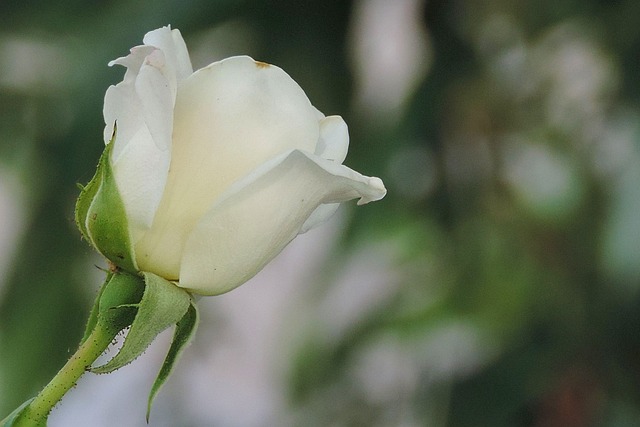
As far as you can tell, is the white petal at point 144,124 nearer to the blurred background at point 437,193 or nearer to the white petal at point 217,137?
the white petal at point 217,137

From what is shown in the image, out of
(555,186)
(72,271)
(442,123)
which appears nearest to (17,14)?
(72,271)

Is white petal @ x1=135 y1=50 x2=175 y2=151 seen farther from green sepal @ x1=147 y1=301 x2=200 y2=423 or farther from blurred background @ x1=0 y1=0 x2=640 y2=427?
blurred background @ x1=0 y1=0 x2=640 y2=427

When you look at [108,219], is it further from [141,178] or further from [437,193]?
[437,193]

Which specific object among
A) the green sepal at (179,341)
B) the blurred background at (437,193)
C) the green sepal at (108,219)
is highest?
the green sepal at (108,219)

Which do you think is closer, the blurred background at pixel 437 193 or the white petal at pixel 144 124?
the white petal at pixel 144 124

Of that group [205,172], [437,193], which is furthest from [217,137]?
[437,193]

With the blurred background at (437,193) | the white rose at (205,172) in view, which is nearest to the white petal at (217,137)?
the white rose at (205,172)

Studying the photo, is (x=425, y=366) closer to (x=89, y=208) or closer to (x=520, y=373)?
(x=520, y=373)
